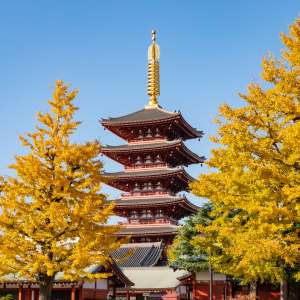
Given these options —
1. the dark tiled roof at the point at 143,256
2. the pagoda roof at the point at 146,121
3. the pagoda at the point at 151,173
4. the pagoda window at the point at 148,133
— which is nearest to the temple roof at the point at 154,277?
the dark tiled roof at the point at 143,256

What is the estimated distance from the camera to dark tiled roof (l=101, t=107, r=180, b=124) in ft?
152

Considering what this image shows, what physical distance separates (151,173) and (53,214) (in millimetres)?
28894

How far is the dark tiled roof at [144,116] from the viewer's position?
4642 centimetres

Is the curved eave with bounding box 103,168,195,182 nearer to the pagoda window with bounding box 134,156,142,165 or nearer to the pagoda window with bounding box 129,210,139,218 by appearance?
the pagoda window with bounding box 134,156,142,165

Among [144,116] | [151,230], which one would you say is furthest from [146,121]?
[151,230]

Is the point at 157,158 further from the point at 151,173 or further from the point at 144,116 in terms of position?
the point at 144,116

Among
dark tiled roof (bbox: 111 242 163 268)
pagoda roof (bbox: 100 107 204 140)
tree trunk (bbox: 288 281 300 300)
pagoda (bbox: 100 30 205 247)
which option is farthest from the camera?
pagoda roof (bbox: 100 107 204 140)

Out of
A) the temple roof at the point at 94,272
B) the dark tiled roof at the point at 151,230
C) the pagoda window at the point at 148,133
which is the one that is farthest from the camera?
the pagoda window at the point at 148,133

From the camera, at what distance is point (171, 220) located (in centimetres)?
4666

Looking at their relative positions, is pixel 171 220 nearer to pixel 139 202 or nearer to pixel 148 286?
pixel 139 202

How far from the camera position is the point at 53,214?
54.1 feet

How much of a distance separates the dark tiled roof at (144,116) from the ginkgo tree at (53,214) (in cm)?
2803

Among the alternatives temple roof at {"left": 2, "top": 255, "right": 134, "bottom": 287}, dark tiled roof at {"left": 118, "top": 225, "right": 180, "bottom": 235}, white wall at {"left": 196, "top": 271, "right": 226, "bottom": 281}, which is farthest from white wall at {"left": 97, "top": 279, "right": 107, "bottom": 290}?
dark tiled roof at {"left": 118, "top": 225, "right": 180, "bottom": 235}

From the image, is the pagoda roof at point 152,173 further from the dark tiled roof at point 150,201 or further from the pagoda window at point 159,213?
the pagoda window at point 159,213
